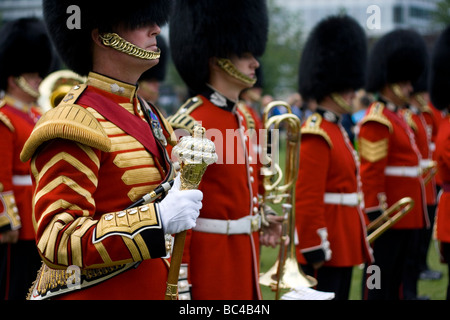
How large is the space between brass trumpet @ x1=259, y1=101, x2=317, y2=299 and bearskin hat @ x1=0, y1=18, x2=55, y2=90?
2441 mm

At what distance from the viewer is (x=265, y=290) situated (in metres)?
5.55

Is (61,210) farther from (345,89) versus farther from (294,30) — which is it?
(294,30)

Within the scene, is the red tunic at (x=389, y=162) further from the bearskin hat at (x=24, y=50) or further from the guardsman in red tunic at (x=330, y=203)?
the bearskin hat at (x=24, y=50)

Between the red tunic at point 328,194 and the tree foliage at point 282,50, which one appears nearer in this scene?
the red tunic at point 328,194

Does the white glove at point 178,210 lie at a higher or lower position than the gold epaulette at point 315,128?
lower

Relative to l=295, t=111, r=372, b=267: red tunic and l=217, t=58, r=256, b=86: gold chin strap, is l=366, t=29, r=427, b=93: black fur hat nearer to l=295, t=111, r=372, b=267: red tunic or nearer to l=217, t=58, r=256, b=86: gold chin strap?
l=295, t=111, r=372, b=267: red tunic

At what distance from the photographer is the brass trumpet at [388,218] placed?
474 cm

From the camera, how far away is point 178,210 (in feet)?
6.56

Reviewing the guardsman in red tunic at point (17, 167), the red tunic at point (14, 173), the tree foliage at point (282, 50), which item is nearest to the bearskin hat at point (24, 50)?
the guardsman in red tunic at point (17, 167)

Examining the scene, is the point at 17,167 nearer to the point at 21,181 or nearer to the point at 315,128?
the point at 21,181

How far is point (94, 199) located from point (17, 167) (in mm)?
2610
